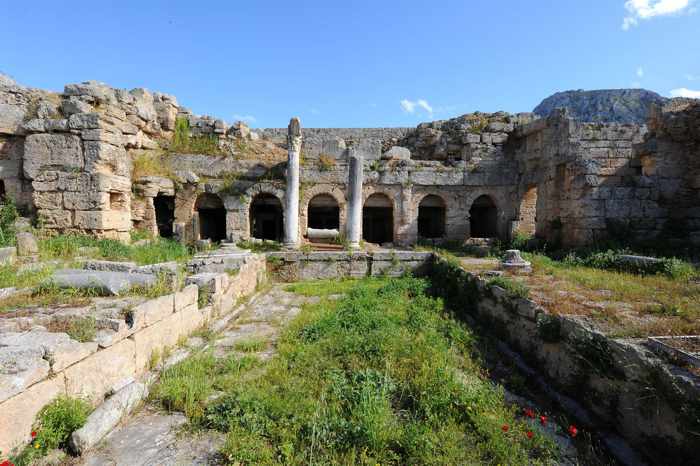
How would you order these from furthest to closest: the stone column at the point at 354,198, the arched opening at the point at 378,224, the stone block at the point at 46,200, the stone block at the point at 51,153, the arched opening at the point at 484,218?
the arched opening at the point at 378,224 → the arched opening at the point at 484,218 → the stone column at the point at 354,198 → the stone block at the point at 46,200 → the stone block at the point at 51,153

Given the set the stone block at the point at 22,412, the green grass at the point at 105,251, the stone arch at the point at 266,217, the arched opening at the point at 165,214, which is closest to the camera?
the stone block at the point at 22,412

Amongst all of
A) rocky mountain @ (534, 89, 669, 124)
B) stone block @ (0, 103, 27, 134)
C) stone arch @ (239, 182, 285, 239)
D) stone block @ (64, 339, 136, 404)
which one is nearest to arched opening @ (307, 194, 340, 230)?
stone arch @ (239, 182, 285, 239)

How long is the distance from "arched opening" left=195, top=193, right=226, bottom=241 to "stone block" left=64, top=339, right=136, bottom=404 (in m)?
12.4

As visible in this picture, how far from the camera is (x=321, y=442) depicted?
300 centimetres

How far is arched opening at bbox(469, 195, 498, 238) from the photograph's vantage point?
16.8 m

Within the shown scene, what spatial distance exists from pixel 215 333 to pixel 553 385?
501cm

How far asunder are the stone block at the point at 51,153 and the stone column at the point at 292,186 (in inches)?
265

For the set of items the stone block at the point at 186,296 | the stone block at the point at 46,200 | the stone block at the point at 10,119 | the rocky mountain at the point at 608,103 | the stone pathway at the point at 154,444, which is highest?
the rocky mountain at the point at 608,103

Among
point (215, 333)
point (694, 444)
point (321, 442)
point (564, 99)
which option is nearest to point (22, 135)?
point (215, 333)

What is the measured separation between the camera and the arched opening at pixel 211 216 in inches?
599

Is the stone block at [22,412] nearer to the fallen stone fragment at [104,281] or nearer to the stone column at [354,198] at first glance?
the fallen stone fragment at [104,281]

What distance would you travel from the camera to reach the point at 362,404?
3465 millimetres

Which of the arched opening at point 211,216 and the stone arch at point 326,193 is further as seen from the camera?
the arched opening at point 211,216

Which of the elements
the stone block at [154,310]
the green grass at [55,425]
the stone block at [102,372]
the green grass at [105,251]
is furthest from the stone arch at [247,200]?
the green grass at [55,425]
